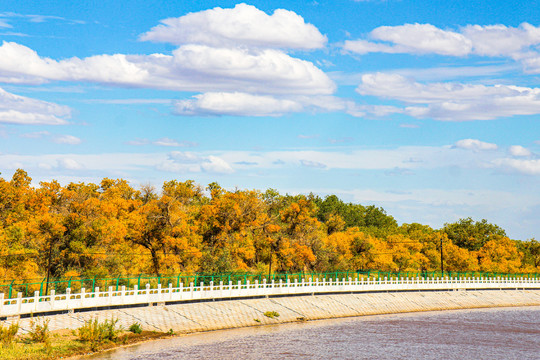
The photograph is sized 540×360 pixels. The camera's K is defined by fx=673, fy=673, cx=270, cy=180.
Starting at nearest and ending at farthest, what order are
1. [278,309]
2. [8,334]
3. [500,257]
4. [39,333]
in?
[8,334] → [39,333] → [278,309] → [500,257]

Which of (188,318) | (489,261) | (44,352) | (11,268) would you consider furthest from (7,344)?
(489,261)

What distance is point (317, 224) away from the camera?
358ft

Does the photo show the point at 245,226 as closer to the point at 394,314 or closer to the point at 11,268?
the point at 394,314

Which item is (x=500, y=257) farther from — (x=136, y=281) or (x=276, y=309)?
(x=136, y=281)

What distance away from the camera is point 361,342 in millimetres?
55094

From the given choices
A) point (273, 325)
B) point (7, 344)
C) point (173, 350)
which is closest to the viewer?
point (7, 344)

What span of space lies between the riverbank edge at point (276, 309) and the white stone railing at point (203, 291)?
31.5 inches

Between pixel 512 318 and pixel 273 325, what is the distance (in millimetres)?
32527

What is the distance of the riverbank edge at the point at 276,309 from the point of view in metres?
55.9

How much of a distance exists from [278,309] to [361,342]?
17.1 meters

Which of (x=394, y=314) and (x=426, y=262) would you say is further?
(x=426, y=262)

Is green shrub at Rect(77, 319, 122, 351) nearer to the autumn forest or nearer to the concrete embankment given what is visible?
the concrete embankment

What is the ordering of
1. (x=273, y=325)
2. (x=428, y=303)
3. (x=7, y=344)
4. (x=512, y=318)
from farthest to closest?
(x=428, y=303) → (x=512, y=318) → (x=273, y=325) → (x=7, y=344)

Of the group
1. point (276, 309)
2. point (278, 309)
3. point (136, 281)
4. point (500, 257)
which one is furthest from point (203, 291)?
point (500, 257)
